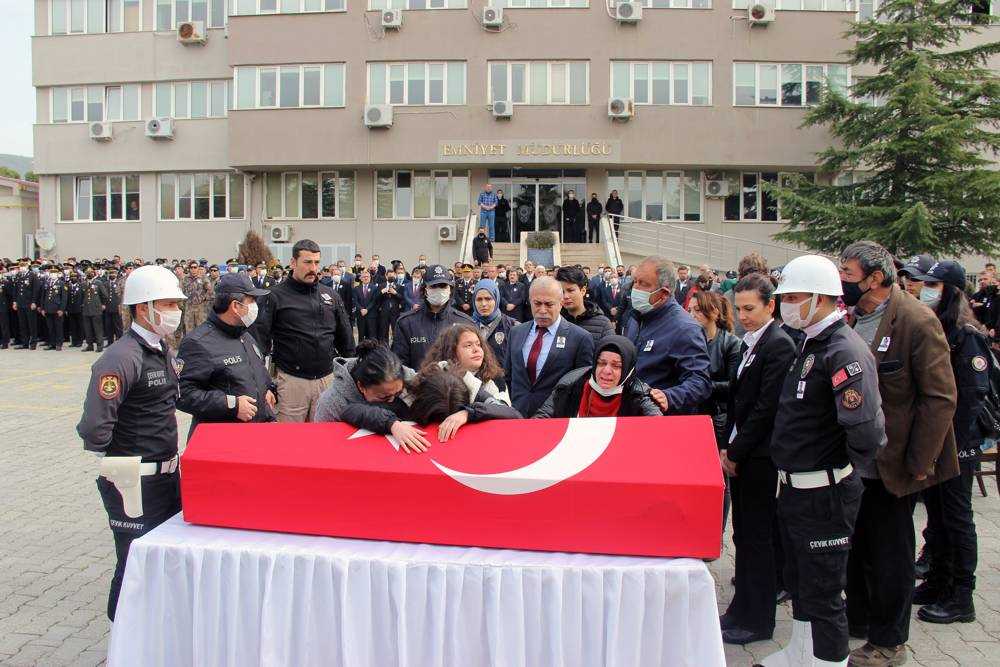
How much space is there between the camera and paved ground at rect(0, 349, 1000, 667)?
4484 mm

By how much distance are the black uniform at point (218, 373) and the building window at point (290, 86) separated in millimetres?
27003

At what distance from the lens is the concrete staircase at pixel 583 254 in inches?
1096

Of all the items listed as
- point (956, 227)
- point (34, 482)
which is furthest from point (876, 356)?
point (956, 227)

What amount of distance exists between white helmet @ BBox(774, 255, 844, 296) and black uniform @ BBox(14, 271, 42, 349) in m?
21.2

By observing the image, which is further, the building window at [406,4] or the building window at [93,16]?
the building window at [93,16]

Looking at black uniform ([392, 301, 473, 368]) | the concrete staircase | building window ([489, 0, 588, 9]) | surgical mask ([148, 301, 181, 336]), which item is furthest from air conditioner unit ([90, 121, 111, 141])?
surgical mask ([148, 301, 181, 336])

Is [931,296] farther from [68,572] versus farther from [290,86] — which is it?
[290,86]

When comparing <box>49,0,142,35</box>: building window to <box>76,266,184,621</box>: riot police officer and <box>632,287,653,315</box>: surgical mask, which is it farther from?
<box>632,287,653,315</box>: surgical mask

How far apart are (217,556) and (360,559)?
638mm

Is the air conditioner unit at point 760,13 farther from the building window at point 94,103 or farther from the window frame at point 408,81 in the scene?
the building window at point 94,103

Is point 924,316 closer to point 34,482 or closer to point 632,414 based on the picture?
point 632,414

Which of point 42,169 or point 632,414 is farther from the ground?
point 42,169

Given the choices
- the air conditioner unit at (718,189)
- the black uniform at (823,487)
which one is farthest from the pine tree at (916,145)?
the black uniform at (823,487)

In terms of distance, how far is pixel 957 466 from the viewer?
4.59 m
